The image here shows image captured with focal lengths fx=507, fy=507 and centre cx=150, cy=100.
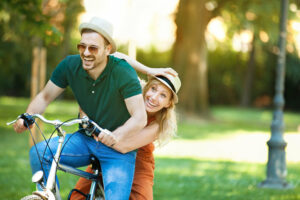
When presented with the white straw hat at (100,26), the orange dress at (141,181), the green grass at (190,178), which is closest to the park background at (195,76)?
the green grass at (190,178)

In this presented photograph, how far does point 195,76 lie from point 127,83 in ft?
54.9

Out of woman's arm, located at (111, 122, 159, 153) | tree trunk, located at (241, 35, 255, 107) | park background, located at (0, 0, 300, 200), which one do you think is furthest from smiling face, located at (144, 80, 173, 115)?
tree trunk, located at (241, 35, 255, 107)

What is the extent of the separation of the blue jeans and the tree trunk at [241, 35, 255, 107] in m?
27.6

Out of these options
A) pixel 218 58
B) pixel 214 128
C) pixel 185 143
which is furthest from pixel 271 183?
pixel 218 58

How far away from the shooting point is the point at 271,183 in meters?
7.86

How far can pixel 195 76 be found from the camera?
796 inches

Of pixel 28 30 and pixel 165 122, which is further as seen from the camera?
pixel 28 30

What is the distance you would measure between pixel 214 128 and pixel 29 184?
455 inches

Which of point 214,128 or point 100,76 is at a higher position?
point 100,76

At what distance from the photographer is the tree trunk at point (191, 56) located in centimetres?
1991

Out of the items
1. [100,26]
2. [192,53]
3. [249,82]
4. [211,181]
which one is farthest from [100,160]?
[249,82]

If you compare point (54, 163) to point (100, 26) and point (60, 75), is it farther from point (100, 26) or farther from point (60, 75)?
point (100, 26)

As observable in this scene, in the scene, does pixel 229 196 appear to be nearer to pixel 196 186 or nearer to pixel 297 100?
pixel 196 186

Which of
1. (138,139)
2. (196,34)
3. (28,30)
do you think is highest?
(196,34)
